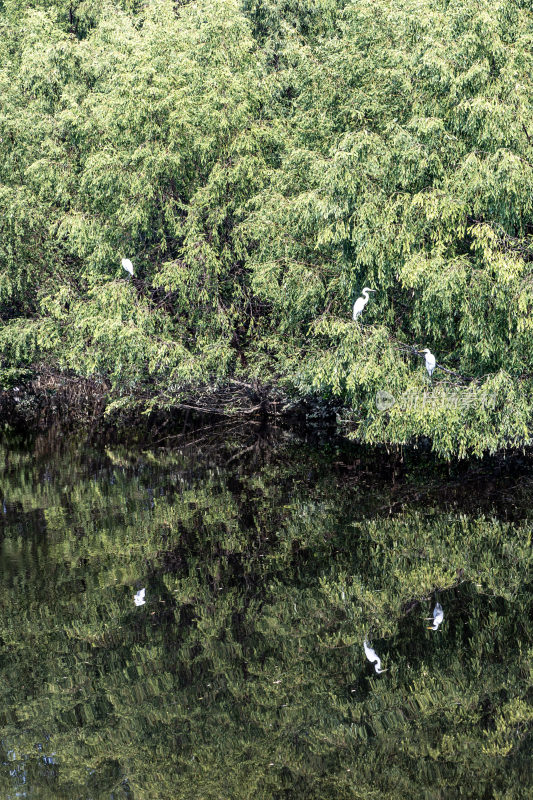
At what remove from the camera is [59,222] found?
22969 millimetres

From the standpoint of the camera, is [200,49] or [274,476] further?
[200,49]

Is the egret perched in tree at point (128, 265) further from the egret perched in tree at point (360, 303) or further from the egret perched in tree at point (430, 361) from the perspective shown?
the egret perched in tree at point (430, 361)

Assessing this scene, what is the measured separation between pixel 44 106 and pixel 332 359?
13.9 meters

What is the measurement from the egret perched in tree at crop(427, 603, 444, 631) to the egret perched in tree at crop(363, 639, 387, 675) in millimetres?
789

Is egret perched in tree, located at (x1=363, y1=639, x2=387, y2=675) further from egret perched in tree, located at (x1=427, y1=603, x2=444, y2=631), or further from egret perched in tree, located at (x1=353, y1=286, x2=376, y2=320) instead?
egret perched in tree, located at (x1=353, y1=286, x2=376, y2=320)

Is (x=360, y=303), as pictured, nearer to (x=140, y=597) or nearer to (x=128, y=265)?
(x=140, y=597)

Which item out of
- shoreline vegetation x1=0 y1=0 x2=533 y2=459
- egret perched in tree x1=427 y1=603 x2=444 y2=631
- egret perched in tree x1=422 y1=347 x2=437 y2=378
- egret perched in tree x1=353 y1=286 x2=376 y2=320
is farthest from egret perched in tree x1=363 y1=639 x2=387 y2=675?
egret perched in tree x1=353 y1=286 x2=376 y2=320

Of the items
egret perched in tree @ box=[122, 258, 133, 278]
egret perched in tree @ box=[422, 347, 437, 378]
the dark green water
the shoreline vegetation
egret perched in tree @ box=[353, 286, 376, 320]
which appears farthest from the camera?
egret perched in tree @ box=[122, 258, 133, 278]

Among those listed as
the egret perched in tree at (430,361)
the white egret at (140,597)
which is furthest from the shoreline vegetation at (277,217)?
the white egret at (140,597)

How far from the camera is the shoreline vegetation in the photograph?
13.6 m

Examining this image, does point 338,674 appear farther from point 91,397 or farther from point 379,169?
point 91,397

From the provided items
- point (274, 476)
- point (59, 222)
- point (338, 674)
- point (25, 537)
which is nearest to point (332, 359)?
point (274, 476)

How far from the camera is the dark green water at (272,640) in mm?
7035

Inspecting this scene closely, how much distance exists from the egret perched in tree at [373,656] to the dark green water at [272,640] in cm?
10
